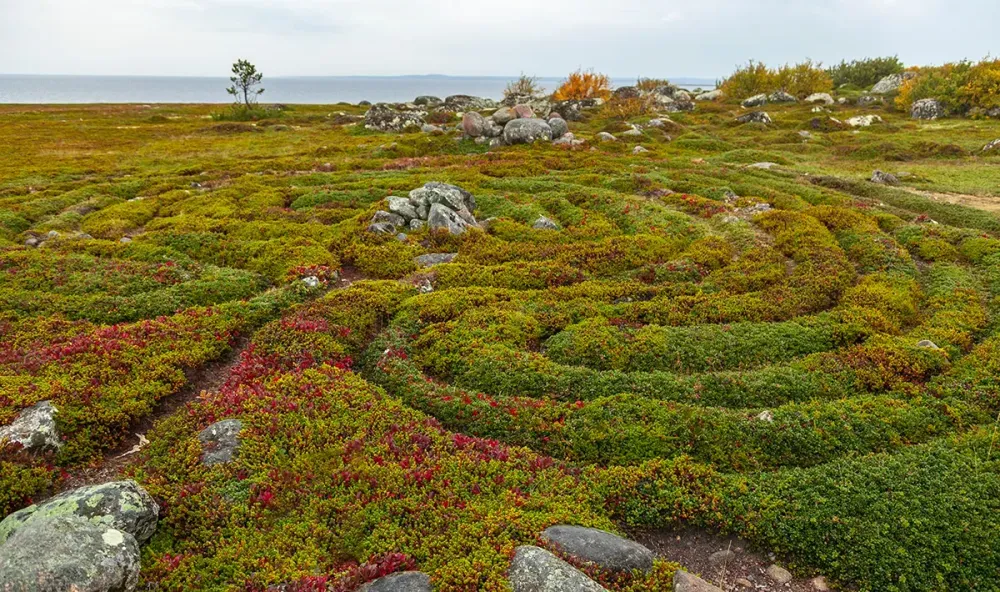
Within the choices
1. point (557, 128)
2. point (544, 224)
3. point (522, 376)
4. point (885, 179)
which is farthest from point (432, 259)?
point (557, 128)

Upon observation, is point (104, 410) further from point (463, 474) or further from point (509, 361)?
point (509, 361)

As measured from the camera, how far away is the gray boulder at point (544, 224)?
3155 cm

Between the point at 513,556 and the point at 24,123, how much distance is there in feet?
366

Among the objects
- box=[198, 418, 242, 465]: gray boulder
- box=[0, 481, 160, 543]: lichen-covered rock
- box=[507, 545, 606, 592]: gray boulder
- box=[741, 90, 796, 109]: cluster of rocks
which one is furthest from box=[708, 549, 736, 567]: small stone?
box=[741, 90, 796, 109]: cluster of rocks

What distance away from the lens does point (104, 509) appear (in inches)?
402

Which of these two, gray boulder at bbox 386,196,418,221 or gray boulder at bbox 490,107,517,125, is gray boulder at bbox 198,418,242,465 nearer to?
gray boulder at bbox 386,196,418,221

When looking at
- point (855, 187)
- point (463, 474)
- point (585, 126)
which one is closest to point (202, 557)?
point (463, 474)

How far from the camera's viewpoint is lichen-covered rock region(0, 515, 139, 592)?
28.5 ft

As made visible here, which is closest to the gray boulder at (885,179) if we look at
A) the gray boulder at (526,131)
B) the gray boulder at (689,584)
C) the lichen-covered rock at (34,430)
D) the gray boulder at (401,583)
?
the gray boulder at (526,131)

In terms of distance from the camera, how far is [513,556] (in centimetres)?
1013

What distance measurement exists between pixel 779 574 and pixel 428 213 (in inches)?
1013

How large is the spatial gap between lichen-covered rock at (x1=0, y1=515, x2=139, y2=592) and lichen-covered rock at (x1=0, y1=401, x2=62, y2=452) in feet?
13.7

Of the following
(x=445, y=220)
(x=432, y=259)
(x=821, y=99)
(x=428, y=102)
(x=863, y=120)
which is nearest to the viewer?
(x=432, y=259)

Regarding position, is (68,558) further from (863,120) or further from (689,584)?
(863,120)
